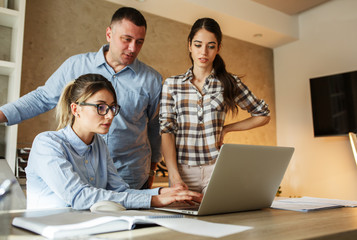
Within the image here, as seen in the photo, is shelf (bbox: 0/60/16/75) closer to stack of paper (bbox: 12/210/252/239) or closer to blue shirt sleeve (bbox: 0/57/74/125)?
blue shirt sleeve (bbox: 0/57/74/125)

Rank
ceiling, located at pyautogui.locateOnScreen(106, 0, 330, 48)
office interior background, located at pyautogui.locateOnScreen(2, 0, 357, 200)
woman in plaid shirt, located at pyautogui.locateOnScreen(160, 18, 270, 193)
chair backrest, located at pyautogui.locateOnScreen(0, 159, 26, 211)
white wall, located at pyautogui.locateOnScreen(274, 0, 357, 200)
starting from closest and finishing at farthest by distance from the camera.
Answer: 1. chair backrest, located at pyautogui.locateOnScreen(0, 159, 26, 211)
2. woman in plaid shirt, located at pyautogui.locateOnScreen(160, 18, 270, 193)
3. office interior background, located at pyautogui.locateOnScreen(2, 0, 357, 200)
4. ceiling, located at pyautogui.locateOnScreen(106, 0, 330, 48)
5. white wall, located at pyautogui.locateOnScreen(274, 0, 357, 200)

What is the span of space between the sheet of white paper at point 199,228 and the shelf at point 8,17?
2.25m

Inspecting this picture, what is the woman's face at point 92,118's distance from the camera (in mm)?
1297

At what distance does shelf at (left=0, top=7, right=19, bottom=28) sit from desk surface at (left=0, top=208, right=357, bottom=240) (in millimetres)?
1986

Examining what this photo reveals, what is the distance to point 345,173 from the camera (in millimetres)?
3779

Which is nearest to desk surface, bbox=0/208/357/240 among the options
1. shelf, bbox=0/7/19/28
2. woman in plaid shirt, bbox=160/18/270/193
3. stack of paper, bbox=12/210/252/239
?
stack of paper, bbox=12/210/252/239

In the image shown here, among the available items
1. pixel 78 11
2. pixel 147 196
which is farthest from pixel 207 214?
pixel 78 11

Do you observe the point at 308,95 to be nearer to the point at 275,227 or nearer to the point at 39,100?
the point at 39,100

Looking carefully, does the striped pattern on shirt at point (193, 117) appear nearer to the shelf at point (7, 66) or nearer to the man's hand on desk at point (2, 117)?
the man's hand on desk at point (2, 117)

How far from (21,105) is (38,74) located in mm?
1379

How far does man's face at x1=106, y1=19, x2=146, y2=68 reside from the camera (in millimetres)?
1771

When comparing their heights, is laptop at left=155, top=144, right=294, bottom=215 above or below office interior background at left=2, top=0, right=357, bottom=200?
below

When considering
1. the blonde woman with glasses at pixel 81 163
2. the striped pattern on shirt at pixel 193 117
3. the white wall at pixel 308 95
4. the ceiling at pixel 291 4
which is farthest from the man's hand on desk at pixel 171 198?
the ceiling at pixel 291 4

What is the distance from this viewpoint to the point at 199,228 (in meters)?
0.65
